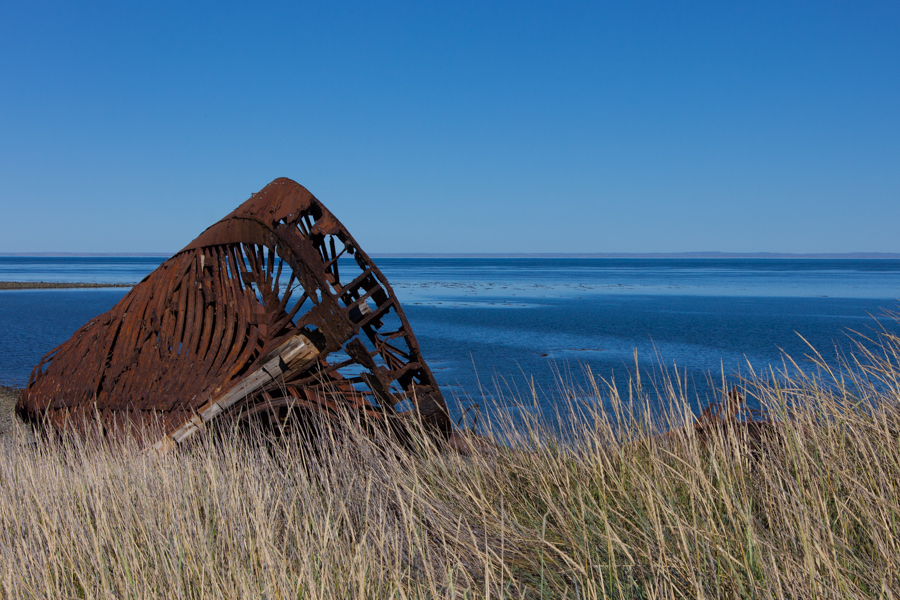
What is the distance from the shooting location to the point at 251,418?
201 inches

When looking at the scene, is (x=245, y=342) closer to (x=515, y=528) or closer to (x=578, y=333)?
(x=515, y=528)

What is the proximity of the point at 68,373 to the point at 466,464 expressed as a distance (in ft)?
13.7

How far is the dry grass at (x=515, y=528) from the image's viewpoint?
7.45 ft

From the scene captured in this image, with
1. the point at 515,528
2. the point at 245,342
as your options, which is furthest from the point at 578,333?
the point at 515,528

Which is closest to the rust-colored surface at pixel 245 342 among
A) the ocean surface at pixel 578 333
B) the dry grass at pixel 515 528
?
the dry grass at pixel 515 528

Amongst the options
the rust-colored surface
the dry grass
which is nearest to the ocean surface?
the rust-colored surface

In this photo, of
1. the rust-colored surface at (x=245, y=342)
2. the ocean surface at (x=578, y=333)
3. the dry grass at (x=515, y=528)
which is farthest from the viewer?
the ocean surface at (x=578, y=333)

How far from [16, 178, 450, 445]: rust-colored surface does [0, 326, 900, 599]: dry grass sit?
0.82 meters

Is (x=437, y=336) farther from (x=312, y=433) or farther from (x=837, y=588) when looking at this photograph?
(x=837, y=588)

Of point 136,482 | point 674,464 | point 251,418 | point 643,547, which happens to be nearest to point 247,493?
point 136,482

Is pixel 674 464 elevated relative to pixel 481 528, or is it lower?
elevated

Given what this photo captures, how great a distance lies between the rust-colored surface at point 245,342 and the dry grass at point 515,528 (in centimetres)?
82

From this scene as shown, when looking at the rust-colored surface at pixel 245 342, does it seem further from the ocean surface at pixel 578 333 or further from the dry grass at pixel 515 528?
the ocean surface at pixel 578 333

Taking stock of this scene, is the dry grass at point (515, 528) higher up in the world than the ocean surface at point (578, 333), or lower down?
higher up
